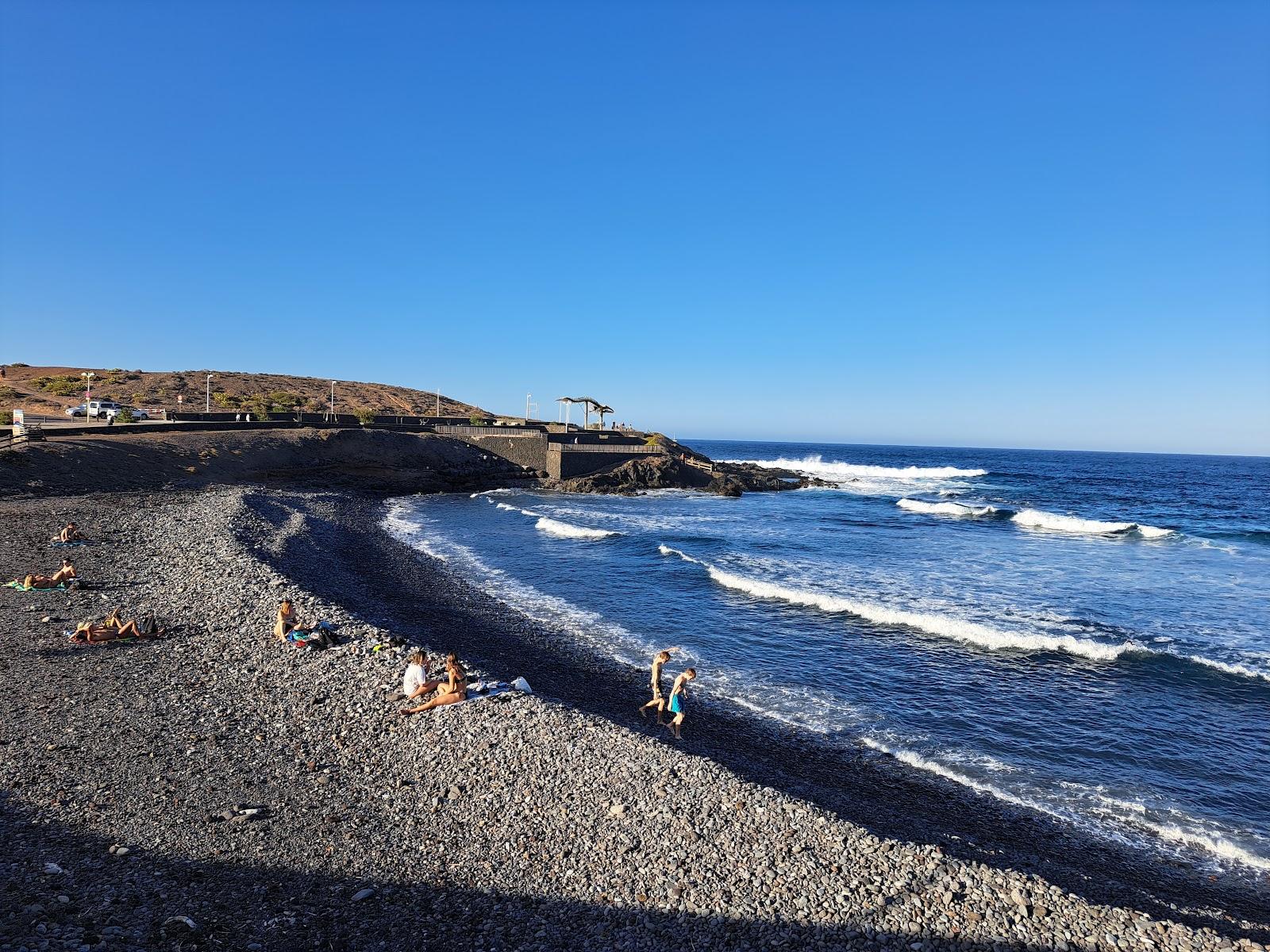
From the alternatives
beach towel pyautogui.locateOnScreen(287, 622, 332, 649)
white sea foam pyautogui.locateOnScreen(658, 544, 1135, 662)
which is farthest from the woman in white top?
white sea foam pyautogui.locateOnScreen(658, 544, 1135, 662)

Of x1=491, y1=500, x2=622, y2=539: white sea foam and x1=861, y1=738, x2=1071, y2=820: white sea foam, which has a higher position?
x1=491, y1=500, x2=622, y2=539: white sea foam

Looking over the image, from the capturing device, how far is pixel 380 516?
36.6 metres

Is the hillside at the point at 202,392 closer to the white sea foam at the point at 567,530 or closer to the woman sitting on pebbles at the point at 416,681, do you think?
the white sea foam at the point at 567,530

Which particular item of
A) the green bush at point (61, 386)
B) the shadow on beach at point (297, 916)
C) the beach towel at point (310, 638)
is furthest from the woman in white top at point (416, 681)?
the green bush at point (61, 386)

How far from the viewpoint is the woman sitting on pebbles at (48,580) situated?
1622cm

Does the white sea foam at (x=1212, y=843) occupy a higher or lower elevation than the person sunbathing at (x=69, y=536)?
lower

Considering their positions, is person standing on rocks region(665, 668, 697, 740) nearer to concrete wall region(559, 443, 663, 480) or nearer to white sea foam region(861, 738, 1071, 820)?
white sea foam region(861, 738, 1071, 820)

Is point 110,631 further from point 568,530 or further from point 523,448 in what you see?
point 523,448

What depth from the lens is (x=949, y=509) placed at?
49094 millimetres

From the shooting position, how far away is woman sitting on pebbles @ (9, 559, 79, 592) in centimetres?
1622

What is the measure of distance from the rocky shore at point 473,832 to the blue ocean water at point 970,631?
187 cm

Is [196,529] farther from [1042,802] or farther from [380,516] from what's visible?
[1042,802]

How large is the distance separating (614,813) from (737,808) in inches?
60.8

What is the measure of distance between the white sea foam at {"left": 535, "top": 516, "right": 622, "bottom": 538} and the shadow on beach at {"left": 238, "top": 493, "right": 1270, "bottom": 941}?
37.7 ft
